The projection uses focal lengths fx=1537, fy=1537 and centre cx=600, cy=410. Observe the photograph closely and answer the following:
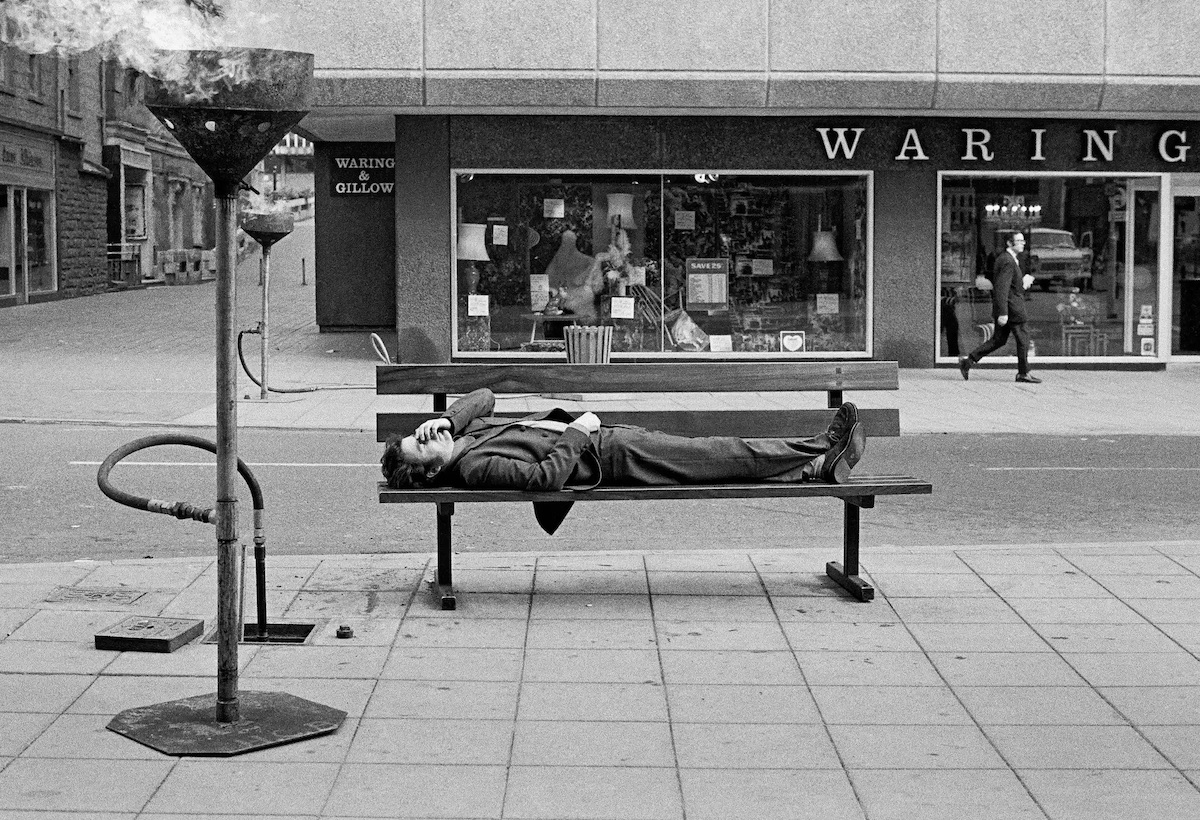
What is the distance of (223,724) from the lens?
4969 millimetres

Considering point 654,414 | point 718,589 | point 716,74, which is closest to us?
point 718,589

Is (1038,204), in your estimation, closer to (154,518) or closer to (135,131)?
(154,518)

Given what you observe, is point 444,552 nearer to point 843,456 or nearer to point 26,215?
point 843,456

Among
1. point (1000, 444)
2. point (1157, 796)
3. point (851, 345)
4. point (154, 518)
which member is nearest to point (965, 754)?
point (1157, 796)

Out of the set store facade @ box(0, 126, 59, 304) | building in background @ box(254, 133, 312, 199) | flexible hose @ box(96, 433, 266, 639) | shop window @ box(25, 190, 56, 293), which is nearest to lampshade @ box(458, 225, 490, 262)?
building in background @ box(254, 133, 312, 199)

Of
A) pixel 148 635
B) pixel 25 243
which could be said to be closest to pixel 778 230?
pixel 148 635

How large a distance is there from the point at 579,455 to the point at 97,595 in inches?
87.1

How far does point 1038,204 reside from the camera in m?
20.2

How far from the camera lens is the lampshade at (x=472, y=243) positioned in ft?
65.5

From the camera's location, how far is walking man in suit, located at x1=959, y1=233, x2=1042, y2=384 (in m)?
18.8

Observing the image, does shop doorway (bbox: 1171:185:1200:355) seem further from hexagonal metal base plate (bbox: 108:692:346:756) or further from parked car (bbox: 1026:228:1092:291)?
hexagonal metal base plate (bbox: 108:692:346:756)

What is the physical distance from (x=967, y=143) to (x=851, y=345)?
2991 millimetres

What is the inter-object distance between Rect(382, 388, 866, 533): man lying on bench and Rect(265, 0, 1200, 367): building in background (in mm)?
12232

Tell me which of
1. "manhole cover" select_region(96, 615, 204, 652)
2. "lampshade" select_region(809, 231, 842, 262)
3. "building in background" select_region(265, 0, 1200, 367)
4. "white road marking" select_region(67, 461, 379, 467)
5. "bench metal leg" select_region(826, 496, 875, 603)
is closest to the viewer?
"manhole cover" select_region(96, 615, 204, 652)
